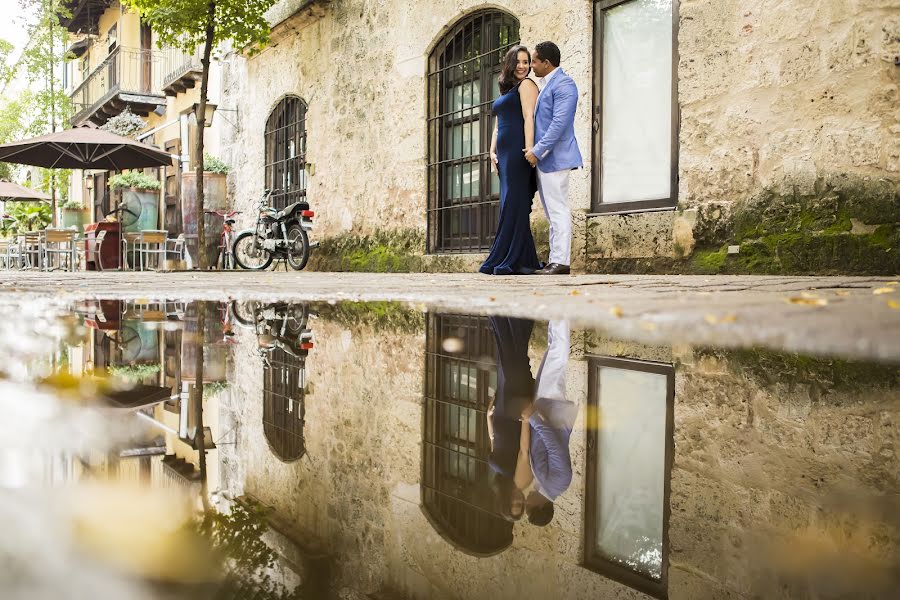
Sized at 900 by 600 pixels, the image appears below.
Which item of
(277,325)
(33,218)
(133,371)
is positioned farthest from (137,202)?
(133,371)

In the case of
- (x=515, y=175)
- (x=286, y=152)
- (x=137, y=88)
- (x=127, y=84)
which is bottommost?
(x=515, y=175)

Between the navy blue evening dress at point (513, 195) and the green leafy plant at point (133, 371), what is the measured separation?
5.33m

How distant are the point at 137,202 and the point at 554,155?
10.2 m

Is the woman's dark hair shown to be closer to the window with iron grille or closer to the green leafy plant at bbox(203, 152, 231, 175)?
the window with iron grille

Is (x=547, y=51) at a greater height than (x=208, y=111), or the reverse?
(x=208, y=111)

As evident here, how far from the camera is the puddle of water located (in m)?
0.53

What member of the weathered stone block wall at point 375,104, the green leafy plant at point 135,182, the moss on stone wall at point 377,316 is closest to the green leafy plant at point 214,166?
the green leafy plant at point 135,182

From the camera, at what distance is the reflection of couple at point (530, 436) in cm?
70

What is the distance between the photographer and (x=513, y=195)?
682 cm

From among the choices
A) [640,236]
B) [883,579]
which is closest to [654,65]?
[640,236]

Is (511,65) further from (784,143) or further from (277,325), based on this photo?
(277,325)

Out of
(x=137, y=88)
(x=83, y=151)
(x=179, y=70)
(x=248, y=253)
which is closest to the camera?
(x=248, y=253)

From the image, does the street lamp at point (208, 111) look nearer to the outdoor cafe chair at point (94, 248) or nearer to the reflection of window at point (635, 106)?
the outdoor cafe chair at point (94, 248)

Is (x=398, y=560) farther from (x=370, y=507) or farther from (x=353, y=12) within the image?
(x=353, y=12)
